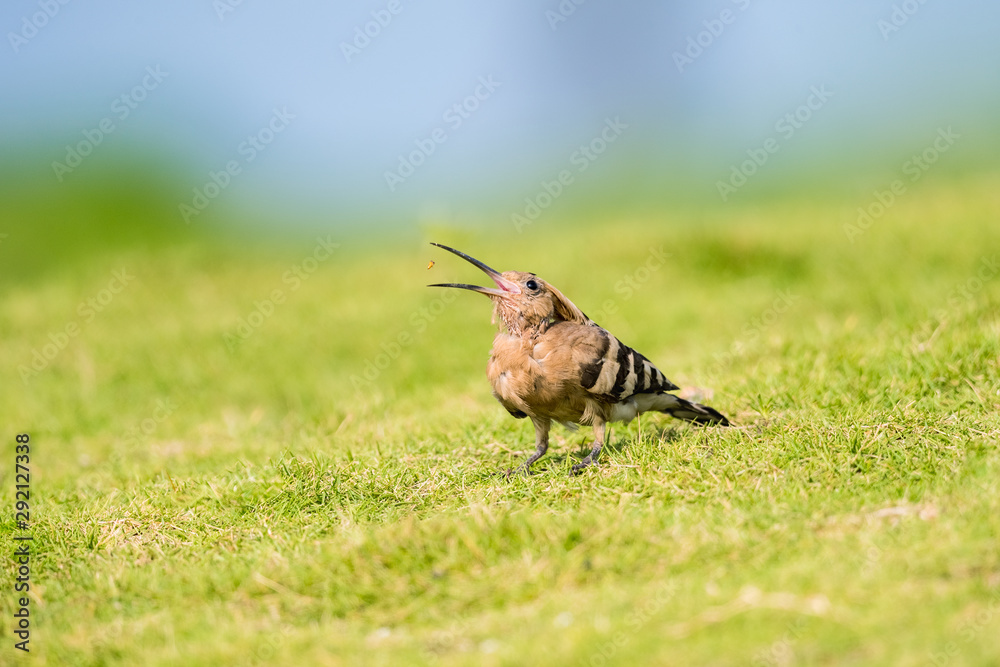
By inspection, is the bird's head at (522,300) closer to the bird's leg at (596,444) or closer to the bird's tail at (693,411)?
the bird's leg at (596,444)

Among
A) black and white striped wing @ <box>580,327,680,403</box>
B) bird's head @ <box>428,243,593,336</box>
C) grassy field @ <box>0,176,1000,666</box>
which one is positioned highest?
bird's head @ <box>428,243,593,336</box>

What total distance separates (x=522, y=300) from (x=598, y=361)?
546 millimetres

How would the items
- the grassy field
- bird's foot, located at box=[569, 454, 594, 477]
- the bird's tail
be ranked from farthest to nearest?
the bird's tail < bird's foot, located at box=[569, 454, 594, 477] < the grassy field

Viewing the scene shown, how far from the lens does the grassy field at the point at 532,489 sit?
342 centimetres

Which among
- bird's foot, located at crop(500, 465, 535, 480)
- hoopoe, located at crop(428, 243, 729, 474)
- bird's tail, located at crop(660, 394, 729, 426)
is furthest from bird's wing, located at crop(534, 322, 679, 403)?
bird's foot, located at crop(500, 465, 535, 480)

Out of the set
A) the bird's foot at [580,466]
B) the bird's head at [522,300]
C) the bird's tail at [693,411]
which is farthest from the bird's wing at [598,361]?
the bird's foot at [580,466]

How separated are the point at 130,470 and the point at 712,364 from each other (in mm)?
4060

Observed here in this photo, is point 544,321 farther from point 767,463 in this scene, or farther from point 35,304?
point 35,304

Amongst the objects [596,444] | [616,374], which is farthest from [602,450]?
[616,374]

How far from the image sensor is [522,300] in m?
5.42

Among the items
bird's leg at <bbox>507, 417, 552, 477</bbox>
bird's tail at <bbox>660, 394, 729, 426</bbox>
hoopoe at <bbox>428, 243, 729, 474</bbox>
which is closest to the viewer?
hoopoe at <bbox>428, 243, 729, 474</bbox>

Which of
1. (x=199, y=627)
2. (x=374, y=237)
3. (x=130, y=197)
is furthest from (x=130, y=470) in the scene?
(x=374, y=237)

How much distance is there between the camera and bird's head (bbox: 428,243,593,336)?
541cm

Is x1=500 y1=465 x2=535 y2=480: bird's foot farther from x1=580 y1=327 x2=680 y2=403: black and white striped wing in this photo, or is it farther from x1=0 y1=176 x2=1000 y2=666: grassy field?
x1=580 y1=327 x2=680 y2=403: black and white striped wing
